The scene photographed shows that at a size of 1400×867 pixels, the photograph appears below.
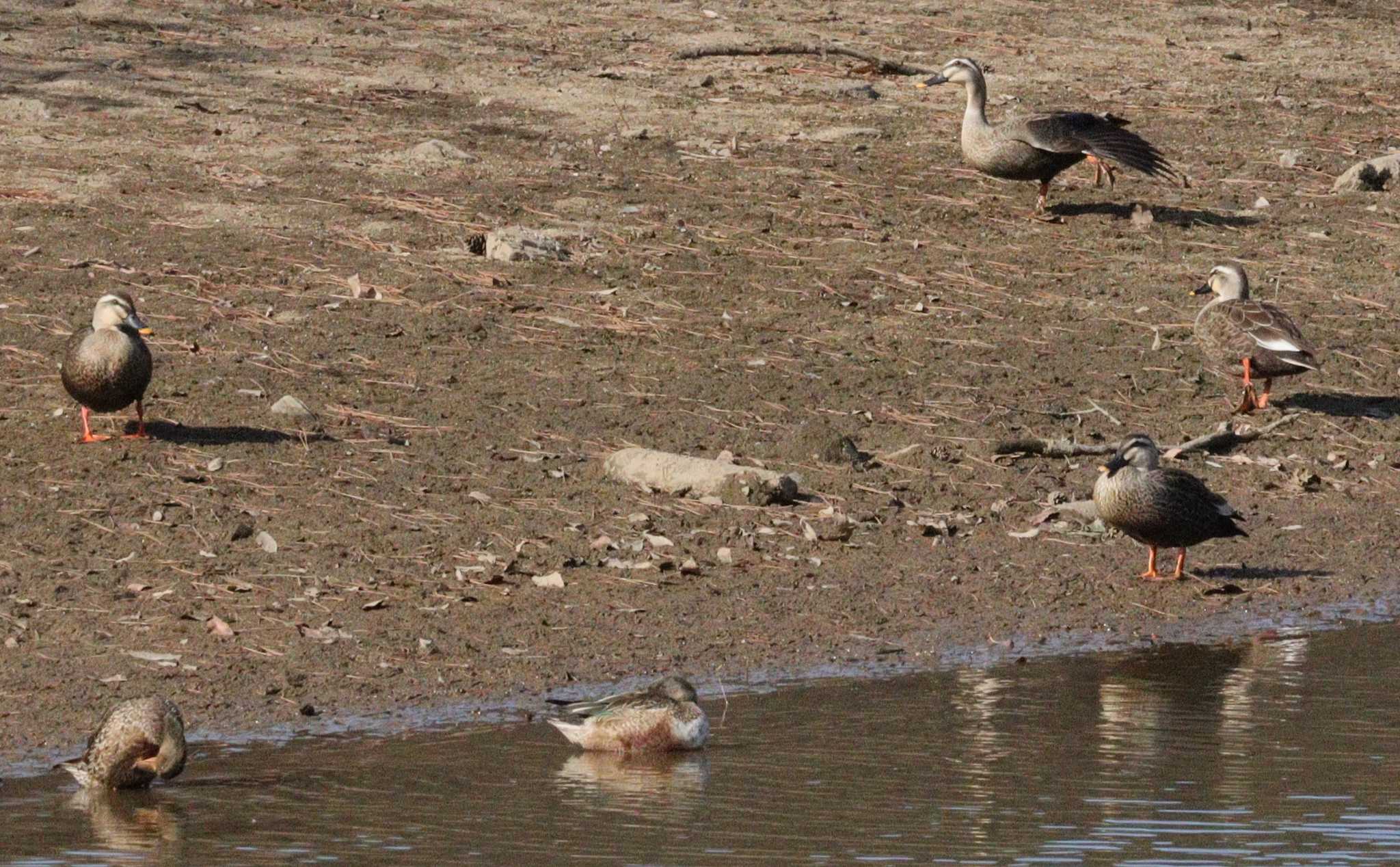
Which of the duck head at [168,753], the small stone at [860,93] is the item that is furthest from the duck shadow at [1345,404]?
the duck head at [168,753]

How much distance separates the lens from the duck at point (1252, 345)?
13.3 meters

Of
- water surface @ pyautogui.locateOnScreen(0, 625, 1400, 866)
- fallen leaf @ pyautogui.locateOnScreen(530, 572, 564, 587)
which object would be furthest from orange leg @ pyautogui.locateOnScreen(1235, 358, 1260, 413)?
fallen leaf @ pyautogui.locateOnScreen(530, 572, 564, 587)

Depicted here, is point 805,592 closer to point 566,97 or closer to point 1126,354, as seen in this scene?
point 1126,354

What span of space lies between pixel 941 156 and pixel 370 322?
19.6 feet

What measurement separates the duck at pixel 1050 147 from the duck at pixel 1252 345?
265cm

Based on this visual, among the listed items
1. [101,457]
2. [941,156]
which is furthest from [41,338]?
[941,156]

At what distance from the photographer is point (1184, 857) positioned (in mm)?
7430

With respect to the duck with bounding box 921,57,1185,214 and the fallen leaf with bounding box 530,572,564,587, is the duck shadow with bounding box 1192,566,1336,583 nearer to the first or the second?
the fallen leaf with bounding box 530,572,564,587

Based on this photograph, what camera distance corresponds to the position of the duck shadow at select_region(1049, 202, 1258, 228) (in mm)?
16766

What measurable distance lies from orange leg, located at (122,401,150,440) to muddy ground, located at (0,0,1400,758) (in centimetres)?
9

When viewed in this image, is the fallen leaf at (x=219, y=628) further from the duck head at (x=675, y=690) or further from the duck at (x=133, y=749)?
the duck head at (x=675, y=690)

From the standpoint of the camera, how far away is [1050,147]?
16.3m

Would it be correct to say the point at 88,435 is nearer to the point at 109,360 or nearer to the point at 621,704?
the point at 109,360

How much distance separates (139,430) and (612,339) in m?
3.25
